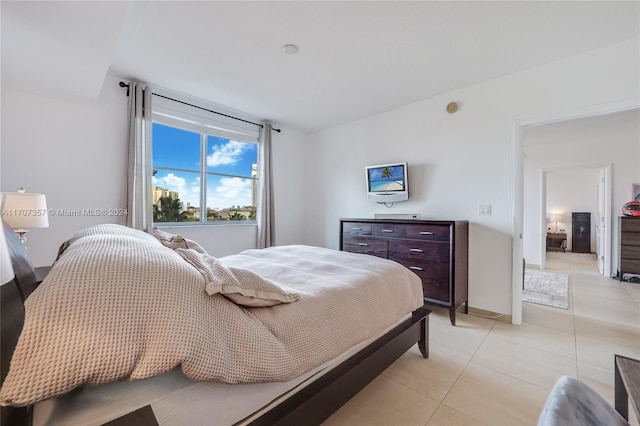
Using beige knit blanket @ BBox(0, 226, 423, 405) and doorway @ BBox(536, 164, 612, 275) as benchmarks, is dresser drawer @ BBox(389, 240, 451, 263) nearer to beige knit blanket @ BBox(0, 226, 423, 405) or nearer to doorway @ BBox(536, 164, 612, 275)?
beige knit blanket @ BBox(0, 226, 423, 405)

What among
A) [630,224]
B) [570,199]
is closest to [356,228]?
[630,224]

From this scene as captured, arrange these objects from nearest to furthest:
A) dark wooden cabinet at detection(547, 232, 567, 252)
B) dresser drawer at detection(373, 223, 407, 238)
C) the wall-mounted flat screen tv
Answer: dresser drawer at detection(373, 223, 407, 238)
the wall-mounted flat screen tv
dark wooden cabinet at detection(547, 232, 567, 252)

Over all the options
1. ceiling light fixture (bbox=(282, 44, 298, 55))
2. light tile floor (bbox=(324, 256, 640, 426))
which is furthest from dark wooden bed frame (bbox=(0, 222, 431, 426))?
ceiling light fixture (bbox=(282, 44, 298, 55))

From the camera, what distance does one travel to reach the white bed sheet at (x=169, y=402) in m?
0.71

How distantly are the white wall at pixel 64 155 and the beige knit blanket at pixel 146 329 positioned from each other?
231 cm

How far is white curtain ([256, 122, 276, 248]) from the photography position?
399 centimetres

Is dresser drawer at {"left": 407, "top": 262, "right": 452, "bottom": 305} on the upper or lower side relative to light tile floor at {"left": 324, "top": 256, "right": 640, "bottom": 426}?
upper

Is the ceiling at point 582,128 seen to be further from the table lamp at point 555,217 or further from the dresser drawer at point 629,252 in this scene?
the table lamp at point 555,217

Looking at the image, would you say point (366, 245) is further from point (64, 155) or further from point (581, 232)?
point (581, 232)

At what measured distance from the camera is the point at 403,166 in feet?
11.4

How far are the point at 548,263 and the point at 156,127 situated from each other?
305 inches

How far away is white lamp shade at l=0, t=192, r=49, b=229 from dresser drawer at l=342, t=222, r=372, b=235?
293 cm

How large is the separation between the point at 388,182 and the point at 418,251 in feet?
3.68

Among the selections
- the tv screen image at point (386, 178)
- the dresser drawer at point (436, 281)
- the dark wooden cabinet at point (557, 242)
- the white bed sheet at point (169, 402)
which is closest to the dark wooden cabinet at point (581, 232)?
the dark wooden cabinet at point (557, 242)
